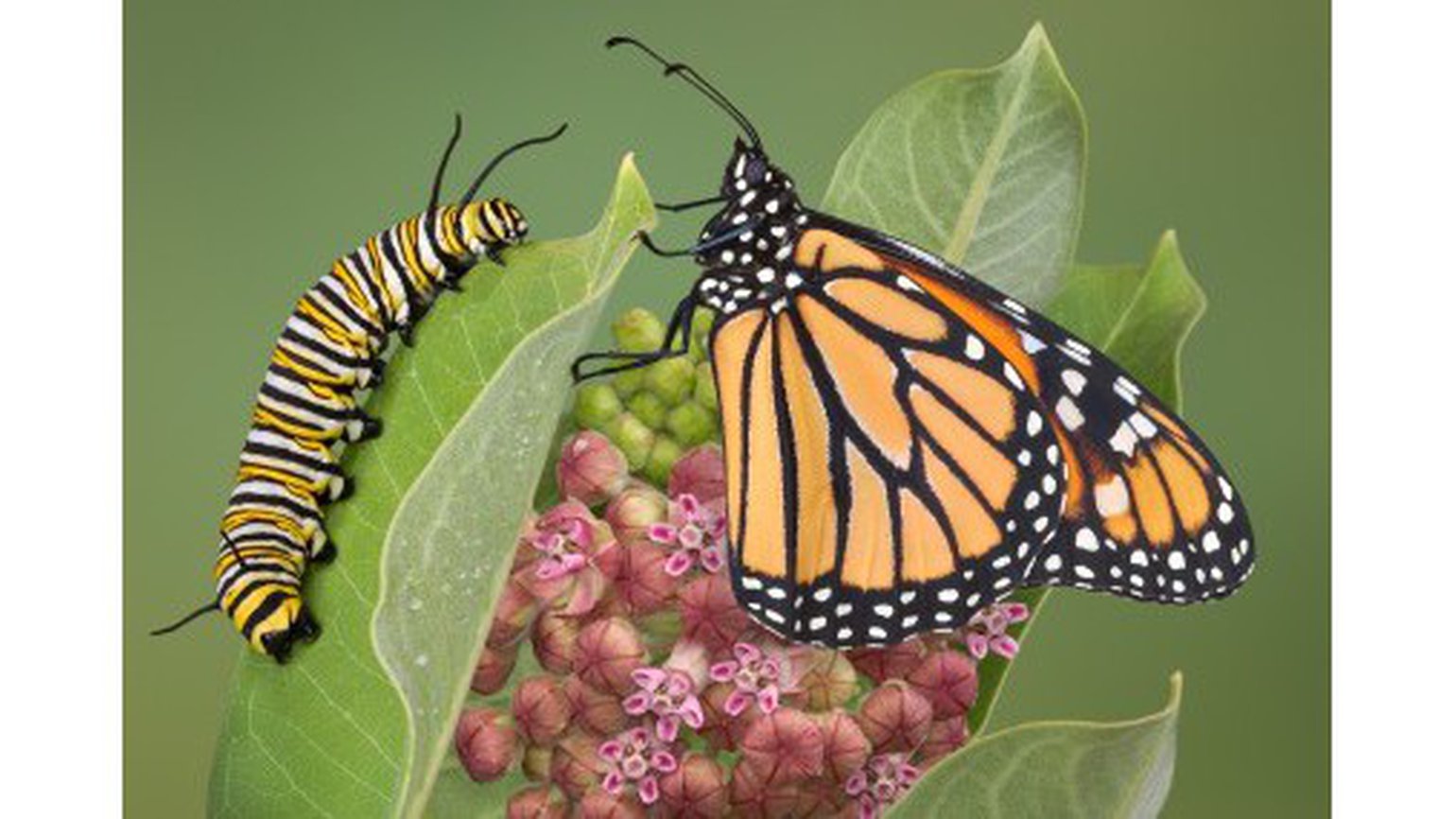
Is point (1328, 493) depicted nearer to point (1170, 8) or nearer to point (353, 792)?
point (1170, 8)

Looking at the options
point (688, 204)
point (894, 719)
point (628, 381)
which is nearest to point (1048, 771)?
point (894, 719)

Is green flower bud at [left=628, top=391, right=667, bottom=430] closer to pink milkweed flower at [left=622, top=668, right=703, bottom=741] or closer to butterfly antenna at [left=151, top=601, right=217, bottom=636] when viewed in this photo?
pink milkweed flower at [left=622, top=668, right=703, bottom=741]

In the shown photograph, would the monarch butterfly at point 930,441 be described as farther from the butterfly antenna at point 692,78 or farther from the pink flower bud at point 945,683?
the butterfly antenna at point 692,78

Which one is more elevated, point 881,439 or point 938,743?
point 881,439

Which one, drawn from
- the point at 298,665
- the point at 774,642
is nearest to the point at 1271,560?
the point at 774,642

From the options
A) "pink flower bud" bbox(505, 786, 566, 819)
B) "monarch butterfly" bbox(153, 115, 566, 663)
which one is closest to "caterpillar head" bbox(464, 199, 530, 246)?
"monarch butterfly" bbox(153, 115, 566, 663)

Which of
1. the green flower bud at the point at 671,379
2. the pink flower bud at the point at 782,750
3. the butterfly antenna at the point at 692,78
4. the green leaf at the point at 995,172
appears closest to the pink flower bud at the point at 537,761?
the pink flower bud at the point at 782,750

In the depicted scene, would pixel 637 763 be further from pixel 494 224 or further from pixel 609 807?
pixel 494 224
